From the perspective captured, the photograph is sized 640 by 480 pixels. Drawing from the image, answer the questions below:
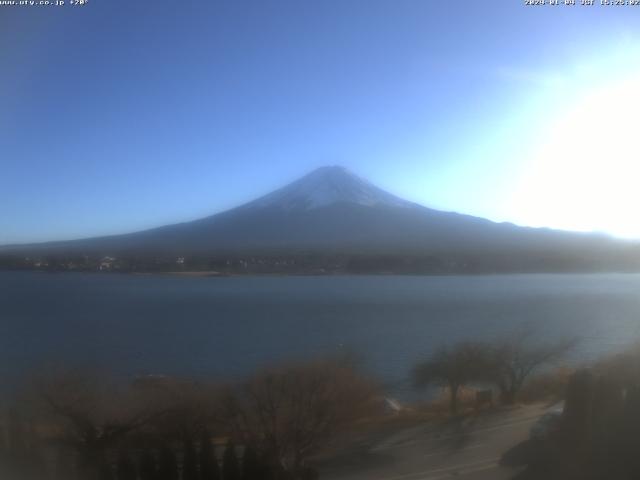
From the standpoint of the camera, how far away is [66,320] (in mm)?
5371

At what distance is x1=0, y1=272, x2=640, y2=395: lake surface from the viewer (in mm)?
4613

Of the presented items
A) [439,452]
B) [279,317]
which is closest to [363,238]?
[279,317]

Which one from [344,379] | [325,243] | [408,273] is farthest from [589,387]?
[325,243]

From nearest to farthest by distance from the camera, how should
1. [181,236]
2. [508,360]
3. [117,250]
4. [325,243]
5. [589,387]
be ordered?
1. [589,387]
2. [508,360]
3. [325,243]
4. [117,250]
5. [181,236]

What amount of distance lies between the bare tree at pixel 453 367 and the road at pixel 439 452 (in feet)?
1.38

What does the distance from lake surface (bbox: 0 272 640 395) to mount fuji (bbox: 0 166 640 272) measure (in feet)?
0.83

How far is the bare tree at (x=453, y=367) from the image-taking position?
443cm

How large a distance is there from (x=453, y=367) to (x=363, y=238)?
3008mm

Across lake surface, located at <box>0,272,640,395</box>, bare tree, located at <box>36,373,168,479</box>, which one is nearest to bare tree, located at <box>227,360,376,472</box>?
lake surface, located at <box>0,272,640,395</box>

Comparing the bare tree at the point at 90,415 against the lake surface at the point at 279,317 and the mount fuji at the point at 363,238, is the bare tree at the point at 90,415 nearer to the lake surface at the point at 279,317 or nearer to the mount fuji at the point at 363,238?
the lake surface at the point at 279,317

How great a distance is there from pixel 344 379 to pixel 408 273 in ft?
7.67

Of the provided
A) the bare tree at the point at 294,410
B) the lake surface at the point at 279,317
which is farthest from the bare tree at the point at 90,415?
the bare tree at the point at 294,410

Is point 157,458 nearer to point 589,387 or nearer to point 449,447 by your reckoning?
point 449,447

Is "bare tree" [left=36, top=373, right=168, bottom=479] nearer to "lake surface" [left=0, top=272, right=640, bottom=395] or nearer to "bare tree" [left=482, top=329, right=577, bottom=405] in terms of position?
"lake surface" [left=0, top=272, right=640, bottom=395]
